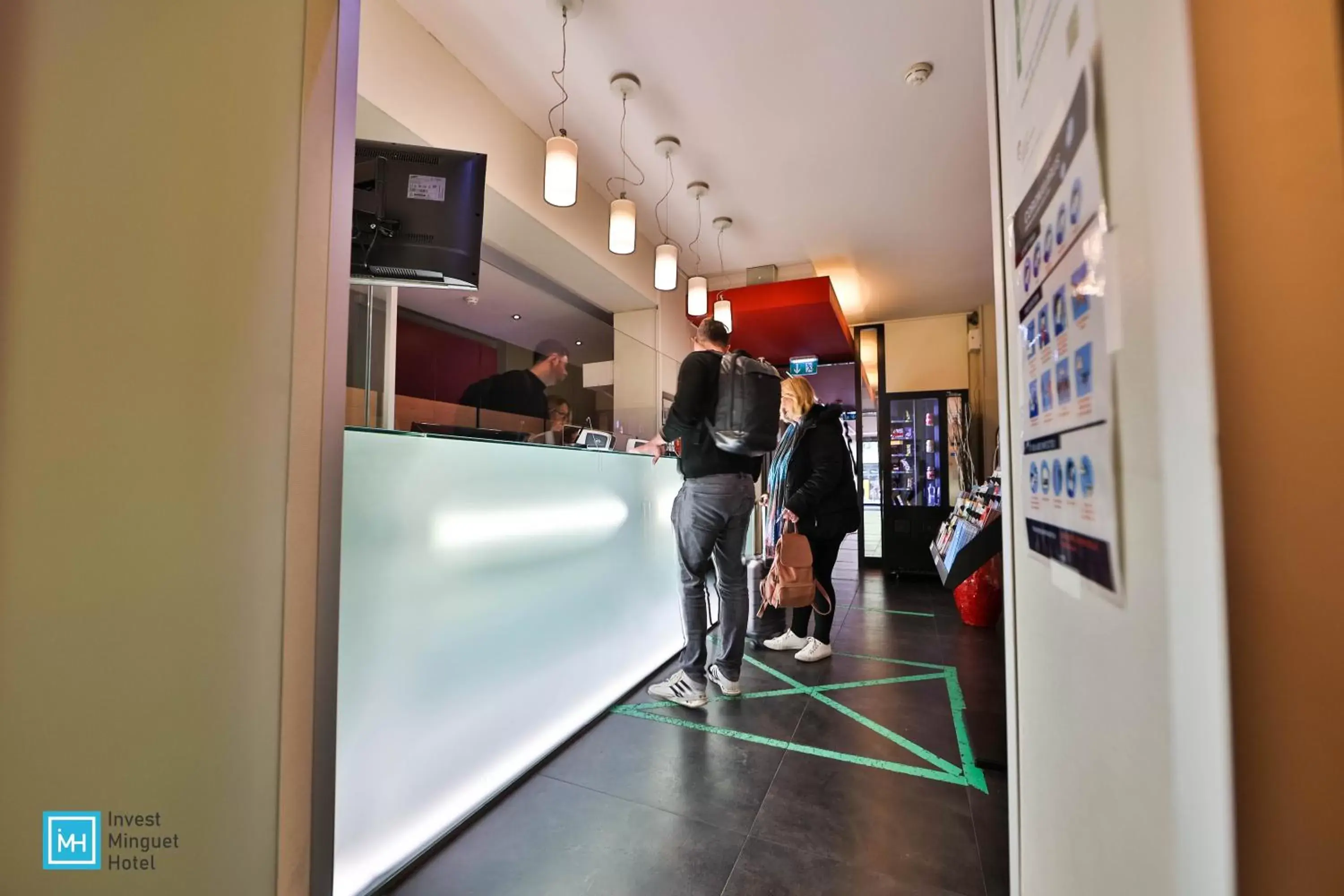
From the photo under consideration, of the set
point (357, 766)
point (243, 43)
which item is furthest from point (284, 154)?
point (357, 766)

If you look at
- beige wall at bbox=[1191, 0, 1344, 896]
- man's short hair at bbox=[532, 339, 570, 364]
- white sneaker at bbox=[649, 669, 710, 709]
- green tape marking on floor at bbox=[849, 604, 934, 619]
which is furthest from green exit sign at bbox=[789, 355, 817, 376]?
beige wall at bbox=[1191, 0, 1344, 896]

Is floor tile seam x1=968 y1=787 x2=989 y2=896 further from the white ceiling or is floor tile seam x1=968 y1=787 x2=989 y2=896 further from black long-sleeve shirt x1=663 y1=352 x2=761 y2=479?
the white ceiling

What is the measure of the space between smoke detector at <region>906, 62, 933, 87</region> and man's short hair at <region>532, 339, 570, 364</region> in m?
2.13

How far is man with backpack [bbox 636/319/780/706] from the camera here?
2.20 meters

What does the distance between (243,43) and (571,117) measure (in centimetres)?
232

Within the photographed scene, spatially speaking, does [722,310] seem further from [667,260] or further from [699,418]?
[699,418]

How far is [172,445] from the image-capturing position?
2.47 feet

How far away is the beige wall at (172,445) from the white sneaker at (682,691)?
1.64 m

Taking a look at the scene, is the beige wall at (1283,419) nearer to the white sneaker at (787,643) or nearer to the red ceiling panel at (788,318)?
the white sneaker at (787,643)

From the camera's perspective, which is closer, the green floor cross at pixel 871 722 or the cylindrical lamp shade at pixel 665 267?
the green floor cross at pixel 871 722

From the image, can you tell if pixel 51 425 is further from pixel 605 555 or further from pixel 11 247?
pixel 605 555

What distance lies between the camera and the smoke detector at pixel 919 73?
2.40m

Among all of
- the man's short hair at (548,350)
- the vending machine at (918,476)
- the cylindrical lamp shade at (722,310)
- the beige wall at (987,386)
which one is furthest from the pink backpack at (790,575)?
the beige wall at (987,386)

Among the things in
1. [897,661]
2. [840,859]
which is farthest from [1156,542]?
[897,661]
